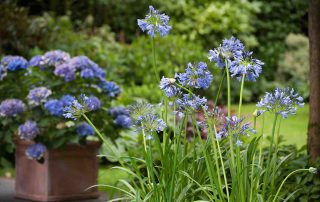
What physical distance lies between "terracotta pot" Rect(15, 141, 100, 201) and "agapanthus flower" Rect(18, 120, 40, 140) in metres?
0.19

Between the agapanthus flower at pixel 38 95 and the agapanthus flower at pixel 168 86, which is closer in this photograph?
the agapanthus flower at pixel 168 86

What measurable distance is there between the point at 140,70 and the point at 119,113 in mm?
4561

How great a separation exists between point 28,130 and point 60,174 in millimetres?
426

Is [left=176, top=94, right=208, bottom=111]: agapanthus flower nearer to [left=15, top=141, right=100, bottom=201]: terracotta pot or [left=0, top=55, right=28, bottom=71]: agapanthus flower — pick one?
[left=15, top=141, right=100, bottom=201]: terracotta pot

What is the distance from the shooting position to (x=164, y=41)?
10.4 metres

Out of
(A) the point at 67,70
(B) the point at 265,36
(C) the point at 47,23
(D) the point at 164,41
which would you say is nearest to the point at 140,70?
(D) the point at 164,41

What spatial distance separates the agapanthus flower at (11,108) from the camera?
520 centimetres

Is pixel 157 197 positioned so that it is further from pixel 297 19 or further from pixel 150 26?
pixel 297 19

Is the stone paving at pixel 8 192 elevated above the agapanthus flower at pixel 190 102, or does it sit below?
below

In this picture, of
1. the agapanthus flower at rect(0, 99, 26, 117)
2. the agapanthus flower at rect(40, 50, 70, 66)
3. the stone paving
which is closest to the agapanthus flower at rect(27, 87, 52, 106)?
the agapanthus flower at rect(0, 99, 26, 117)

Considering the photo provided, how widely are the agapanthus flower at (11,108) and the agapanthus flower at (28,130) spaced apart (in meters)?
0.16

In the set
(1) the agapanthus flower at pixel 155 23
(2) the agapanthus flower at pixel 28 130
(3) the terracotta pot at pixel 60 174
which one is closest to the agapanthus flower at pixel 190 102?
(1) the agapanthus flower at pixel 155 23

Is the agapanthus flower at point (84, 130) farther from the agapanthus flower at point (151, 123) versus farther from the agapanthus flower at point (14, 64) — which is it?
the agapanthus flower at point (151, 123)

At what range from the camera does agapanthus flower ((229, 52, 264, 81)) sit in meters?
2.86
